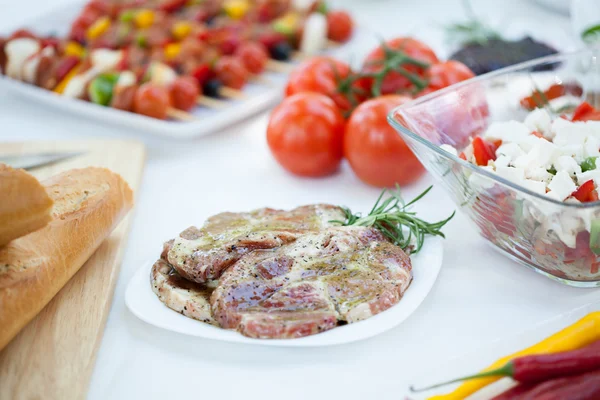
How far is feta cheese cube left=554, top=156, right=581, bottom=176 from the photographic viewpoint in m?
1.77

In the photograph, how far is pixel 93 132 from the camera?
3029 millimetres

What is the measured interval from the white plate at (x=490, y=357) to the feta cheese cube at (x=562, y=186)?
0.28 meters

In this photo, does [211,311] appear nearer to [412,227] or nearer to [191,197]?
[412,227]

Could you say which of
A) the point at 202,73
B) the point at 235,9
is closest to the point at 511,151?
the point at 202,73

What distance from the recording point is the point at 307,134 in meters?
2.40

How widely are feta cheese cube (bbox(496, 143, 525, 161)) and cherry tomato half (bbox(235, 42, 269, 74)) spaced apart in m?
1.72

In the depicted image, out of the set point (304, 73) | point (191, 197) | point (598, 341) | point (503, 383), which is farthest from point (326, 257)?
point (304, 73)

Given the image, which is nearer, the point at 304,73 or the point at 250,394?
the point at 250,394

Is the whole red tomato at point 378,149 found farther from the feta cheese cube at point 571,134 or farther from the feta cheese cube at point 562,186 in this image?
the feta cheese cube at point 562,186

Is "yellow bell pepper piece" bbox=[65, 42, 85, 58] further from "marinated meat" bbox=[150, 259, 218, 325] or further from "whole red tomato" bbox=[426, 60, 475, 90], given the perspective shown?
"marinated meat" bbox=[150, 259, 218, 325]

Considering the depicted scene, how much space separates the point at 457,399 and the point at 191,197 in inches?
53.2

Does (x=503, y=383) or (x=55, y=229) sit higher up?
(x=503, y=383)

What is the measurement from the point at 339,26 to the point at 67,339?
2.57 m

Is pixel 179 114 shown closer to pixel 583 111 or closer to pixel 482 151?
pixel 482 151
